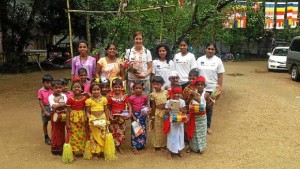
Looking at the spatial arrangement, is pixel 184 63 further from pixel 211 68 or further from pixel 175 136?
pixel 175 136

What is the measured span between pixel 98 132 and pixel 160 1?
421 centimetres

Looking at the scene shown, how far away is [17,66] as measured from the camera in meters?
16.0

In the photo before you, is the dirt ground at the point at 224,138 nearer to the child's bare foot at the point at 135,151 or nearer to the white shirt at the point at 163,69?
the child's bare foot at the point at 135,151

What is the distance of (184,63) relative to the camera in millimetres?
5758

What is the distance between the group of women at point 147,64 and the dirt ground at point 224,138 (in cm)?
113

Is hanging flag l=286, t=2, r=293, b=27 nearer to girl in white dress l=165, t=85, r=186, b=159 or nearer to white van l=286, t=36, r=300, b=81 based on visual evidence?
white van l=286, t=36, r=300, b=81

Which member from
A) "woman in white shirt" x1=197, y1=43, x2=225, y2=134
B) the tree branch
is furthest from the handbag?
the tree branch

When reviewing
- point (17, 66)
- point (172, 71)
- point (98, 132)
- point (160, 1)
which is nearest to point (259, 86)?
point (160, 1)

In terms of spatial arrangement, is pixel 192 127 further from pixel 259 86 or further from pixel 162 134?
pixel 259 86

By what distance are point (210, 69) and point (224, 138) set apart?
1257 mm

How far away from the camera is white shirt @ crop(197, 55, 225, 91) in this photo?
5.91m

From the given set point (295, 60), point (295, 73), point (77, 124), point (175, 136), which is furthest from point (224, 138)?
point (295, 73)

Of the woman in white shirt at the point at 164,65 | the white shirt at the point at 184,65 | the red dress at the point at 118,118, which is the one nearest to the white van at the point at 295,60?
the white shirt at the point at 184,65

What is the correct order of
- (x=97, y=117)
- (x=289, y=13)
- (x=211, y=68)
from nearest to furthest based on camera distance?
1. (x=97, y=117)
2. (x=211, y=68)
3. (x=289, y=13)
